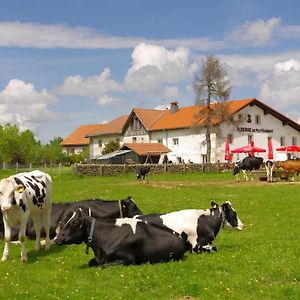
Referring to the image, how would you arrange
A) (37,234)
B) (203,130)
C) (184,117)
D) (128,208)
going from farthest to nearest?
(184,117) → (203,130) → (128,208) → (37,234)

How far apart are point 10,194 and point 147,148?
58741mm

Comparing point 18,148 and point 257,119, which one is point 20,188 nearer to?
point 257,119

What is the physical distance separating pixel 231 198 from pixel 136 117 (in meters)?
55.3

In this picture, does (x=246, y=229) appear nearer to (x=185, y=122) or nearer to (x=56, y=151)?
(x=185, y=122)

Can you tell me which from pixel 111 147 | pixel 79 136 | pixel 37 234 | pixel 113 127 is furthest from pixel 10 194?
pixel 79 136

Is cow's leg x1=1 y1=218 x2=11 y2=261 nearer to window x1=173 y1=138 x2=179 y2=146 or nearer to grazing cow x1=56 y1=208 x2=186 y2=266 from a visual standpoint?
grazing cow x1=56 y1=208 x2=186 y2=266

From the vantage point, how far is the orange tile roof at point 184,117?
221ft

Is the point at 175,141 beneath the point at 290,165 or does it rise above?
above

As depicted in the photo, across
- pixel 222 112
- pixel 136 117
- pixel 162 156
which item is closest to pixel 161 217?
pixel 222 112

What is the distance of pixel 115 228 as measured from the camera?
10.3 meters

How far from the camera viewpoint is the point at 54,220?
13.8 m

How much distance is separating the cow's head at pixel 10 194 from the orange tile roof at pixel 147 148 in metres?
56.4

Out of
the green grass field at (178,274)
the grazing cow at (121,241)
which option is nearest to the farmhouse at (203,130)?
the green grass field at (178,274)

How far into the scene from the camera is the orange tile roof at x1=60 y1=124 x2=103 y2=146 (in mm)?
103156
